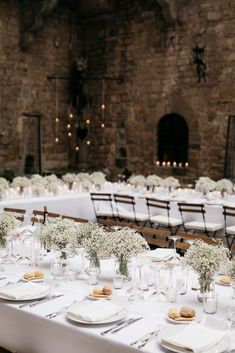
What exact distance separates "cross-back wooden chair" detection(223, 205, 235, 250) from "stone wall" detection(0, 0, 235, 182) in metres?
5.35

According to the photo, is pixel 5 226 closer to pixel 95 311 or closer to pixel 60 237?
pixel 60 237

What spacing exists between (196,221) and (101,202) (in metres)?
1.85

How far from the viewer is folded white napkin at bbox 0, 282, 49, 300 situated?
10.0 feet

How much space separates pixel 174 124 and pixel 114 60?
2.74 metres

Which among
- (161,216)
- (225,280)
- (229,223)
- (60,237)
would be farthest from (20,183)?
(225,280)

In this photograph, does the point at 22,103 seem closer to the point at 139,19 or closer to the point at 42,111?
the point at 42,111

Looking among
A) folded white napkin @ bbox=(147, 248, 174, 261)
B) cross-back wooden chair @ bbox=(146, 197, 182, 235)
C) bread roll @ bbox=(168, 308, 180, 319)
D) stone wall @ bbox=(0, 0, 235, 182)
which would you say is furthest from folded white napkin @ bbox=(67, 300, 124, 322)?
stone wall @ bbox=(0, 0, 235, 182)

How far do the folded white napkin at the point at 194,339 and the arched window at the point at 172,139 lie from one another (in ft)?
35.5

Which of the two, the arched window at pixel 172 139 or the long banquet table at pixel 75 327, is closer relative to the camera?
the long banquet table at pixel 75 327

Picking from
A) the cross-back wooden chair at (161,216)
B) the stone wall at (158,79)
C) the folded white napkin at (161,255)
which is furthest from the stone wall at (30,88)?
the folded white napkin at (161,255)

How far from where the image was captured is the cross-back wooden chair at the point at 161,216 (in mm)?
7242

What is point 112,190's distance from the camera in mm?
9180

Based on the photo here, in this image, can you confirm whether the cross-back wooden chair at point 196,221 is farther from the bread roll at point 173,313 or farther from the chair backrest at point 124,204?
the bread roll at point 173,313

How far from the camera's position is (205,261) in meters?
2.94
